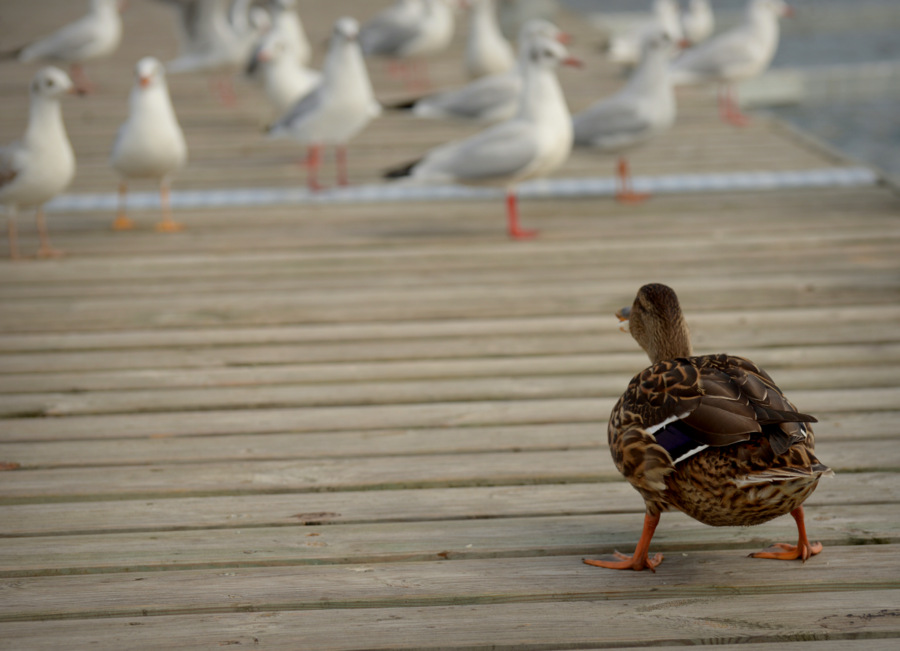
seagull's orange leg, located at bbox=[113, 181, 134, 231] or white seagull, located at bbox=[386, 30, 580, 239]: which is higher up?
white seagull, located at bbox=[386, 30, 580, 239]

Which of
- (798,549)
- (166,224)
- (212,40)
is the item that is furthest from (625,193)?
(212,40)

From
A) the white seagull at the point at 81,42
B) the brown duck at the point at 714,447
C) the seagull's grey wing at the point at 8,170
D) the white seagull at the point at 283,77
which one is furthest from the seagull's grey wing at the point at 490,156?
the white seagull at the point at 81,42

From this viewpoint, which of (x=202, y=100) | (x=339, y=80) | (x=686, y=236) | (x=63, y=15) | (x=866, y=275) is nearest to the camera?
(x=866, y=275)

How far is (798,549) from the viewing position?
2631mm

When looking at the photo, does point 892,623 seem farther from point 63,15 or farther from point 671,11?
point 63,15

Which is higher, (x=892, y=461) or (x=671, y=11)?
(x=671, y=11)

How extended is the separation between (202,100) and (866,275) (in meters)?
6.78

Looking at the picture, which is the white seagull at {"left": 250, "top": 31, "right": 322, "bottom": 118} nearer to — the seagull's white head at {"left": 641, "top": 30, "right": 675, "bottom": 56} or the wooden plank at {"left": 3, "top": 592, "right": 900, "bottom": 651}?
the seagull's white head at {"left": 641, "top": 30, "right": 675, "bottom": 56}

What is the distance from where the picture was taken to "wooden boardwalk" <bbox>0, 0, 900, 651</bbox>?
97.6 inches

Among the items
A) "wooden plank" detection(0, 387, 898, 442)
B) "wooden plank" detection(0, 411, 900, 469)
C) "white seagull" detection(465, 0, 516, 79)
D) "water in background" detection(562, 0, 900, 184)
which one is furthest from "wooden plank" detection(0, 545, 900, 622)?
"white seagull" detection(465, 0, 516, 79)

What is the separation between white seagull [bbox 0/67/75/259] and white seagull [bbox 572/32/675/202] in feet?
9.41

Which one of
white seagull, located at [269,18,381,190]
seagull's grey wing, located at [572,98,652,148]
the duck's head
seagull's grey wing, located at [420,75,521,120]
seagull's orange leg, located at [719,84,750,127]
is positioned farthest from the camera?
seagull's orange leg, located at [719,84,750,127]

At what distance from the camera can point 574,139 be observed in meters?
6.46

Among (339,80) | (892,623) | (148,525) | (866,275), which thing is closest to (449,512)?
(148,525)
